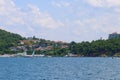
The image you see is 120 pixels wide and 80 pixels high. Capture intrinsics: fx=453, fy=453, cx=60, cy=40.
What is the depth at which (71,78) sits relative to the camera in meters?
80.1

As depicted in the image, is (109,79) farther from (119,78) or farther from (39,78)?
(39,78)

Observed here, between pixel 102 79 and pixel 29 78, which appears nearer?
pixel 102 79

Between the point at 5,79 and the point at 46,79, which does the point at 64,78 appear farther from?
the point at 5,79

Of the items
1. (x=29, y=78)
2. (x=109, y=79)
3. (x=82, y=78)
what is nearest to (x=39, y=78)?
(x=29, y=78)

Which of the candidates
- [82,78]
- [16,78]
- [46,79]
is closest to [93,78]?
[82,78]

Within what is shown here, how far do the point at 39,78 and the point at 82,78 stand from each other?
789 centimetres

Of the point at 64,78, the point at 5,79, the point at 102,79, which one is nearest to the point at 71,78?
the point at 64,78

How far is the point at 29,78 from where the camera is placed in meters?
82.0

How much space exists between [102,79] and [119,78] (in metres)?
3.13

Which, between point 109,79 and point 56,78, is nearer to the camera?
point 109,79

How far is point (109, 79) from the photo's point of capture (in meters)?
75.6

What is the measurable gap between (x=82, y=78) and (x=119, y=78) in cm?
693

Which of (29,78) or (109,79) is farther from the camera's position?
(29,78)

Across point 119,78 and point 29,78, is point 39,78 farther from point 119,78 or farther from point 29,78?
point 119,78
